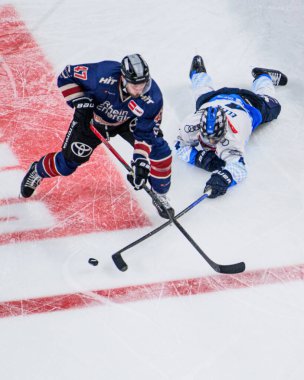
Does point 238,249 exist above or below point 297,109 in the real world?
below

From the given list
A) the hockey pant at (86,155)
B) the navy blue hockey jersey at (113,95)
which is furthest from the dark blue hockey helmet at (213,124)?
the navy blue hockey jersey at (113,95)

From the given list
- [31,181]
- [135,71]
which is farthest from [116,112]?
[31,181]

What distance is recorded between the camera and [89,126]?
335cm

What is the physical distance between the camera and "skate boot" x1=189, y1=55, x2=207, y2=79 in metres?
4.63

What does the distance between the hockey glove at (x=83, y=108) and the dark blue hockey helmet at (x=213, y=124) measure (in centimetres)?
82

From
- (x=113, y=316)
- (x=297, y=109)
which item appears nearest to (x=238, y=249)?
(x=113, y=316)

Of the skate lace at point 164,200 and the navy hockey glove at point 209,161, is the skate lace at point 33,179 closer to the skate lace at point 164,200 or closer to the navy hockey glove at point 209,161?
the skate lace at point 164,200

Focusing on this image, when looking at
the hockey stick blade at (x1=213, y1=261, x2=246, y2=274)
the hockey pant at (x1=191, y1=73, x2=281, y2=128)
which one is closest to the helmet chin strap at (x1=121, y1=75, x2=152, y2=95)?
the hockey stick blade at (x1=213, y1=261, x2=246, y2=274)

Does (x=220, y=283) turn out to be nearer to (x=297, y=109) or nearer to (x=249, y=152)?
(x=249, y=152)

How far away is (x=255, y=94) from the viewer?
14.2ft

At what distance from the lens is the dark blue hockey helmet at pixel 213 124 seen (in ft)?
12.3

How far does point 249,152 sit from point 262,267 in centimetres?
102

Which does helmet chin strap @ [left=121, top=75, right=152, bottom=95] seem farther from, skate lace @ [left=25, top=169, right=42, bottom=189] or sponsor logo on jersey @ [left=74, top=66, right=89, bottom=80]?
skate lace @ [left=25, top=169, right=42, bottom=189]

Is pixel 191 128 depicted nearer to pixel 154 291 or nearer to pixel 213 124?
pixel 213 124
